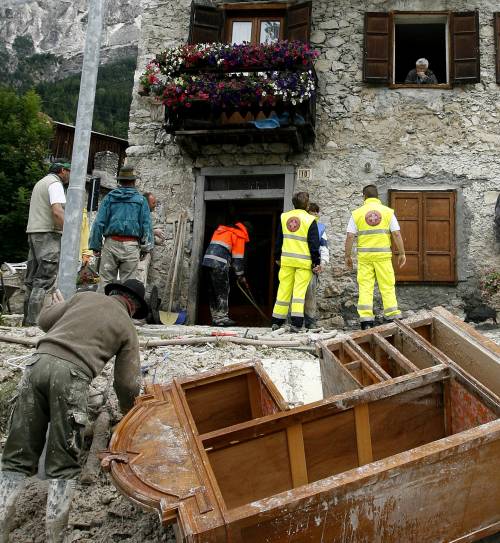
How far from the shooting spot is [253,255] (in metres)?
10.3

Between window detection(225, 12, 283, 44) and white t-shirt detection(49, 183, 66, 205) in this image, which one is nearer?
white t-shirt detection(49, 183, 66, 205)

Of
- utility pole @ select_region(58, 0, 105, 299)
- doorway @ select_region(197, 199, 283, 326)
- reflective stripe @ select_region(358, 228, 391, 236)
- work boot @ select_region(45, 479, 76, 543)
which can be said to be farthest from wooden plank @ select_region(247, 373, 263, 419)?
doorway @ select_region(197, 199, 283, 326)

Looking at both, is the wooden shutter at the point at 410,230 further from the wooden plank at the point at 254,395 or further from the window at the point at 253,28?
the wooden plank at the point at 254,395

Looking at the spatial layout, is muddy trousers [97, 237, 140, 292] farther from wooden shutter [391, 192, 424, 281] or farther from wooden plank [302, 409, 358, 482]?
wooden shutter [391, 192, 424, 281]

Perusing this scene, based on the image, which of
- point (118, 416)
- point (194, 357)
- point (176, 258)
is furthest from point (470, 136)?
point (118, 416)

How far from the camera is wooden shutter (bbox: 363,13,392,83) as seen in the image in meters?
9.02

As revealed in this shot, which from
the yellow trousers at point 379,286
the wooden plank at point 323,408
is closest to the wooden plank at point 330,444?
the wooden plank at point 323,408

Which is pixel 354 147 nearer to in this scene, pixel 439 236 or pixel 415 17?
pixel 439 236

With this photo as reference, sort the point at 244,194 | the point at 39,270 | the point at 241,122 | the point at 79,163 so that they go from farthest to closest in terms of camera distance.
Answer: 1. the point at 244,194
2. the point at 241,122
3. the point at 39,270
4. the point at 79,163

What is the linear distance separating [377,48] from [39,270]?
662 cm

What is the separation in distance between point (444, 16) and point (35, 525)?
9637mm

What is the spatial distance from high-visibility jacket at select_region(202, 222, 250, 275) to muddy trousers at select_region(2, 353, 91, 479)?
5008 mm

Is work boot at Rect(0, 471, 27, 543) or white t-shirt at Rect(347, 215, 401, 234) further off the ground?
white t-shirt at Rect(347, 215, 401, 234)

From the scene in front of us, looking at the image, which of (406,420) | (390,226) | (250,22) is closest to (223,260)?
(390,226)
